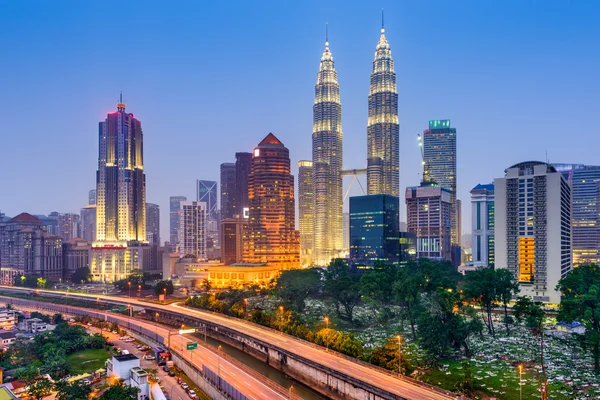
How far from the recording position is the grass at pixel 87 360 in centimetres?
6134

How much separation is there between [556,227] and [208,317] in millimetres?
82316

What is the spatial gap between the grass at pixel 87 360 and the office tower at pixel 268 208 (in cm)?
11839

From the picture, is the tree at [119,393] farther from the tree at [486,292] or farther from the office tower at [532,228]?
the office tower at [532,228]

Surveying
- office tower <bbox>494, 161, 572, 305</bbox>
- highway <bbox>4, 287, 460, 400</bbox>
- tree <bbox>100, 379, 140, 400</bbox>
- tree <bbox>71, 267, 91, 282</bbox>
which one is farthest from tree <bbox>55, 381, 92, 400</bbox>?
tree <bbox>71, 267, 91, 282</bbox>

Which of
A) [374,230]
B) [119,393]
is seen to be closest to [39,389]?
[119,393]

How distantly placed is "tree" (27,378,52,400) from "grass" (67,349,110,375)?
9603 mm

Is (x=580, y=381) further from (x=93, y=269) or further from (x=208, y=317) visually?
(x=93, y=269)

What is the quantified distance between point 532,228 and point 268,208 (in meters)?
112

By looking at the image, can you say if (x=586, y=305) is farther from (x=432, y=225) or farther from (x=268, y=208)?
(x=268, y=208)

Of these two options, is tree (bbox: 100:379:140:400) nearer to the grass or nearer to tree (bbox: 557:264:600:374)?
the grass

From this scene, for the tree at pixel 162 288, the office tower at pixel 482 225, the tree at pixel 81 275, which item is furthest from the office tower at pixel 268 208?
the office tower at pixel 482 225

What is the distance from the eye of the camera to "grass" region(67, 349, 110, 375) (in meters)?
61.3

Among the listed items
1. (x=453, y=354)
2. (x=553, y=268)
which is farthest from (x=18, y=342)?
(x=553, y=268)

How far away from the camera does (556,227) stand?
102 metres
